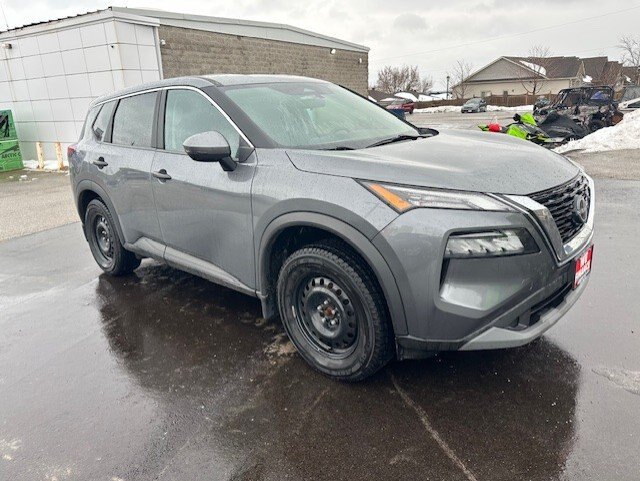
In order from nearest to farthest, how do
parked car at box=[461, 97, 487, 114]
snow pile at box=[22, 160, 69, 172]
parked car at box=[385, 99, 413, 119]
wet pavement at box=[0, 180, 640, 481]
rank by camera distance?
wet pavement at box=[0, 180, 640, 481] → parked car at box=[385, 99, 413, 119] → snow pile at box=[22, 160, 69, 172] → parked car at box=[461, 97, 487, 114]

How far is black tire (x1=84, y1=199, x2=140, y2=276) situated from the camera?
4.57 metres

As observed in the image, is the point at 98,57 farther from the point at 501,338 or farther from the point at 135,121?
the point at 501,338

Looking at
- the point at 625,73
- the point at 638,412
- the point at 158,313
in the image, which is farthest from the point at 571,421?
the point at 625,73

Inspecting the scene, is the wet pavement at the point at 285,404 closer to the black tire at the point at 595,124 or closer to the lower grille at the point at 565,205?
the lower grille at the point at 565,205

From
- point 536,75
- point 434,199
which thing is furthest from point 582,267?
point 536,75

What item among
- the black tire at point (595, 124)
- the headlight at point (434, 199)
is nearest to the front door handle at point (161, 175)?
the headlight at point (434, 199)

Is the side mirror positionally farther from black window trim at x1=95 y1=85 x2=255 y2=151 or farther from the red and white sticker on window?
the red and white sticker on window

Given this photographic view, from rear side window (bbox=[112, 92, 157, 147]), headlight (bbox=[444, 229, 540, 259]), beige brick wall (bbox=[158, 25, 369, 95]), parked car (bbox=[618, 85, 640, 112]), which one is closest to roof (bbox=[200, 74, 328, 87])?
rear side window (bbox=[112, 92, 157, 147])

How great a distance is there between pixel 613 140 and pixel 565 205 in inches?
448

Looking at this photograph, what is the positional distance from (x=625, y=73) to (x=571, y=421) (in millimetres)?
84878

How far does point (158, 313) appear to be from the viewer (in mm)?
4047

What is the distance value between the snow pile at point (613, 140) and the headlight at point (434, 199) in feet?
36.4

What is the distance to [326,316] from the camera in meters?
2.87

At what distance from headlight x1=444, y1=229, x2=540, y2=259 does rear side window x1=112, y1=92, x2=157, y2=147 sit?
2.70 metres
